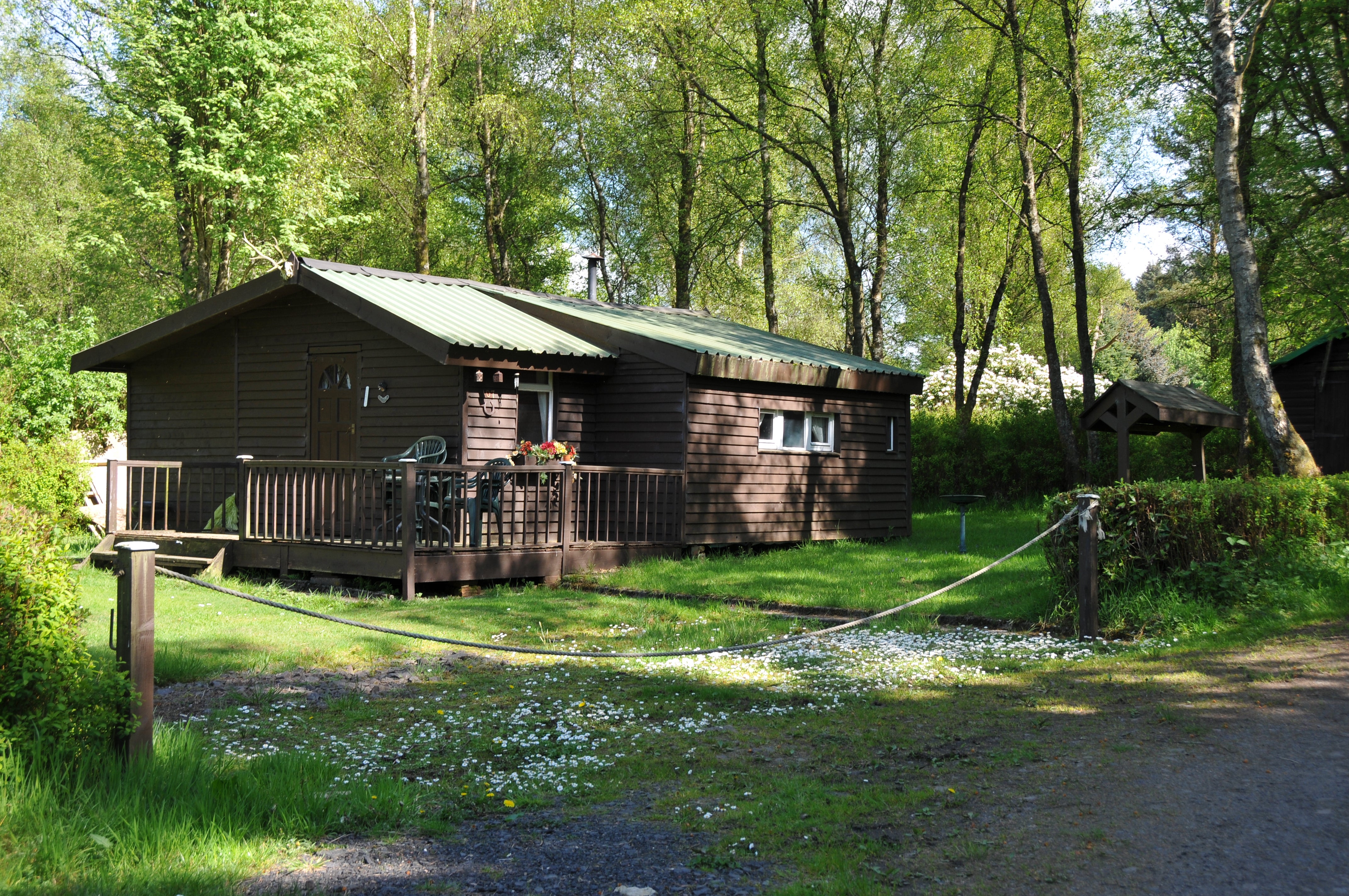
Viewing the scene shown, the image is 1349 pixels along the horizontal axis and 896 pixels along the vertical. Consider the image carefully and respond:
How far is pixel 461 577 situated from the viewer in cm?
1177

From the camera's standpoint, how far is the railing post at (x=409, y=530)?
36.7ft

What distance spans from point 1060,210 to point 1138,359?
870 inches

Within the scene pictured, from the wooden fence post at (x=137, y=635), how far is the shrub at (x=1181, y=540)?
7.37 meters

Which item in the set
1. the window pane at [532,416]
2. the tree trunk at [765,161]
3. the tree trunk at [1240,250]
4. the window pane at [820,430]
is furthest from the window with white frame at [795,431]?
the tree trunk at [1240,250]

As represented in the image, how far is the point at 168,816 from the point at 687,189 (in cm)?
2590

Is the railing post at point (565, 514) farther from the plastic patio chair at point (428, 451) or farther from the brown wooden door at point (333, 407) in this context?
the brown wooden door at point (333, 407)

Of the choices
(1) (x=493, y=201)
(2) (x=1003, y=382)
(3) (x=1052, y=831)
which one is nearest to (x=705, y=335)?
(3) (x=1052, y=831)

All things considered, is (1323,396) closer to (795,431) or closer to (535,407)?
(795,431)

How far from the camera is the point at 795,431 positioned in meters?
16.8

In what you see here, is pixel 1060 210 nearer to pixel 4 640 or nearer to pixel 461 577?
pixel 461 577

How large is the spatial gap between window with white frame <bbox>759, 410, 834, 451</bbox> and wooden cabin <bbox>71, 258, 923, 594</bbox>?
4 centimetres

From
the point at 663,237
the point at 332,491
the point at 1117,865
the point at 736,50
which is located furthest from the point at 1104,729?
the point at 663,237

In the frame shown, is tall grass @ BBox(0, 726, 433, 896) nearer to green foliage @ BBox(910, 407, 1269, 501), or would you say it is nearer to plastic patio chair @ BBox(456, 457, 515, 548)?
plastic patio chair @ BBox(456, 457, 515, 548)

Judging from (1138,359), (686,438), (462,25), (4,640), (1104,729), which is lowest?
(1104,729)
